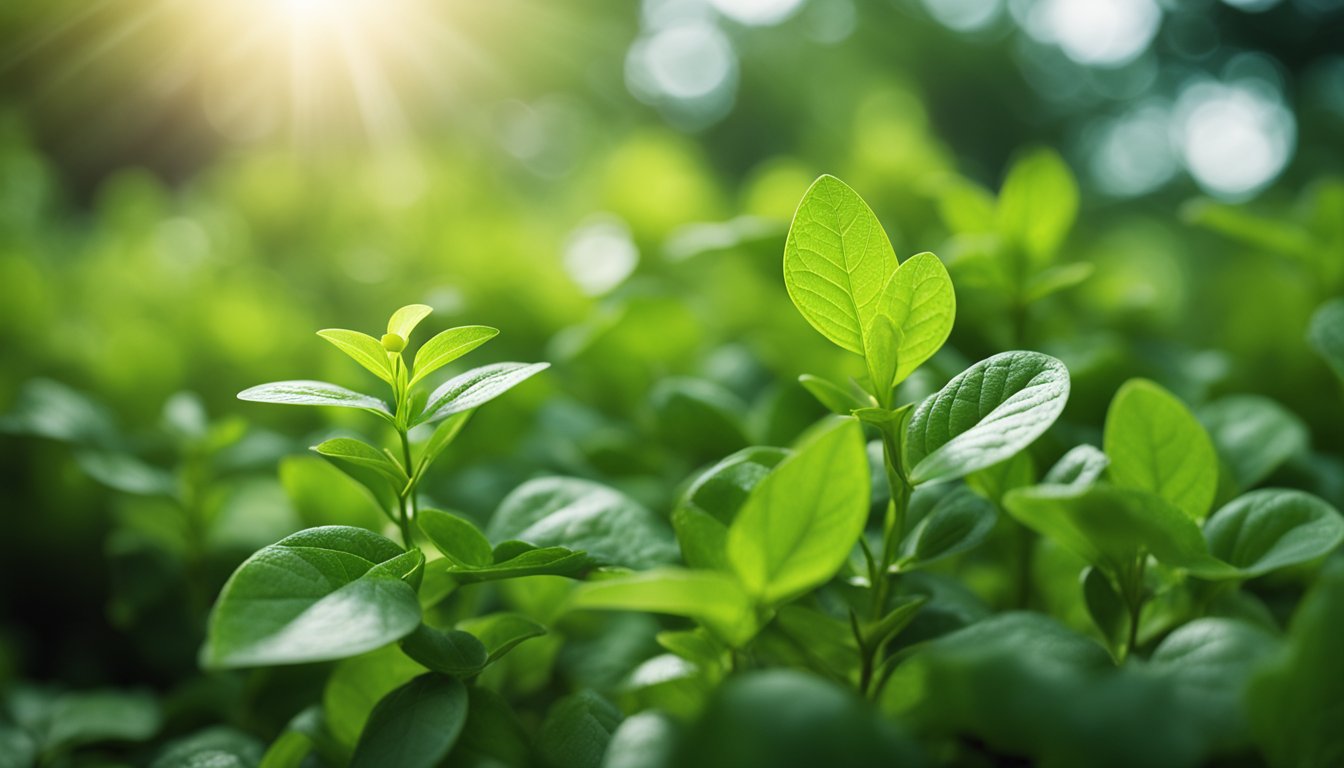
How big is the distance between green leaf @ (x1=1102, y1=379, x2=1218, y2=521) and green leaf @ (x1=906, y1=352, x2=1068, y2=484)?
0.22 feet

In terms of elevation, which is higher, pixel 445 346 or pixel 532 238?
pixel 445 346

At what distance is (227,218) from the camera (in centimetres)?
197

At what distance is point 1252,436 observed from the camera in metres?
0.67

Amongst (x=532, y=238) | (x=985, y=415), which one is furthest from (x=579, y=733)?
(x=532, y=238)

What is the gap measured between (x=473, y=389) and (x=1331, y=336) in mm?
575

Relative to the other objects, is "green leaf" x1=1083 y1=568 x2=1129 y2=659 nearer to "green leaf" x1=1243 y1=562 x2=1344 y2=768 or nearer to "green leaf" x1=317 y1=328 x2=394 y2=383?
"green leaf" x1=1243 y1=562 x2=1344 y2=768

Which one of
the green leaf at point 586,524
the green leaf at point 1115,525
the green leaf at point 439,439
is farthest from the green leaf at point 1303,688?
the green leaf at point 439,439

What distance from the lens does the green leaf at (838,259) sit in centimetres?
53

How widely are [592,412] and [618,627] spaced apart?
267mm

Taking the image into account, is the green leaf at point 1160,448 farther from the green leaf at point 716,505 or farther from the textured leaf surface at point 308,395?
the textured leaf surface at point 308,395

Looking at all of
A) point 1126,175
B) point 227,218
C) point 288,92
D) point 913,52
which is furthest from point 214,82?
point 1126,175

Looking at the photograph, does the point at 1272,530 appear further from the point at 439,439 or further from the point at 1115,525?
the point at 439,439

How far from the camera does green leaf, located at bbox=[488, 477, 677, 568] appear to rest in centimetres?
55

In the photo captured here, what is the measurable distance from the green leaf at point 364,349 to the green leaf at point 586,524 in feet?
0.40
